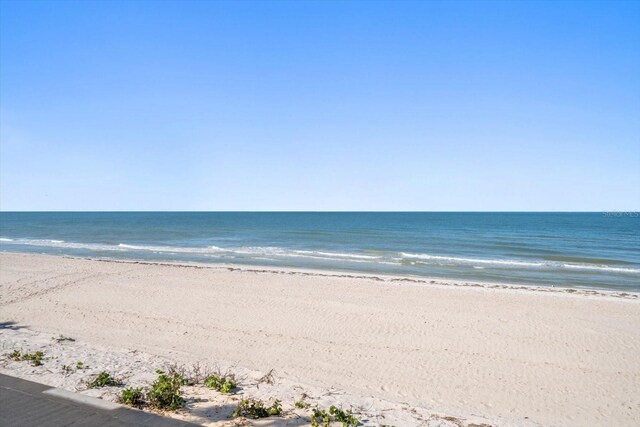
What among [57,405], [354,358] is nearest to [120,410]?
[57,405]

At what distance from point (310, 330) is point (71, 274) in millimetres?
14438

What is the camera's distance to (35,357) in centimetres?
664

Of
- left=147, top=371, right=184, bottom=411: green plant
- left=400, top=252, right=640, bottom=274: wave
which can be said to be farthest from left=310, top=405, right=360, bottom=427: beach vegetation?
left=400, top=252, right=640, bottom=274: wave

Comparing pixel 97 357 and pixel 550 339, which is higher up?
pixel 97 357

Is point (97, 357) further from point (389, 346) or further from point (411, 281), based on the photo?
point (411, 281)

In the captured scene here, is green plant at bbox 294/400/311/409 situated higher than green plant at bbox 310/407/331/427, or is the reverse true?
green plant at bbox 310/407/331/427

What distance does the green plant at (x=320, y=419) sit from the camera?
462 centimetres

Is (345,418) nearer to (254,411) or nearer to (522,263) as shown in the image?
(254,411)

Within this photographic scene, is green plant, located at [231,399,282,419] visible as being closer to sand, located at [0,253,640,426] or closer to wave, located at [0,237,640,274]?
sand, located at [0,253,640,426]

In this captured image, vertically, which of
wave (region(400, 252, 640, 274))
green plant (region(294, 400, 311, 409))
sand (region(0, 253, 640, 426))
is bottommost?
sand (region(0, 253, 640, 426))

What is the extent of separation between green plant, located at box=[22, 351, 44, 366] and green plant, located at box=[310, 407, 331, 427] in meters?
4.69

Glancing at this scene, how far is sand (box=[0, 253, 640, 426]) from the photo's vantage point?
22.8 feet

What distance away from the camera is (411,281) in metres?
20.2

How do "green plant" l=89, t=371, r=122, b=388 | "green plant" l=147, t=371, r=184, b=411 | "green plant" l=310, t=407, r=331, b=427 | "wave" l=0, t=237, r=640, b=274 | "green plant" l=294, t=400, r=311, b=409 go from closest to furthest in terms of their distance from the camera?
1. "green plant" l=310, t=407, r=331, b=427
2. "green plant" l=147, t=371, r=184, b=411
3. "green plant" l=294, t=400, r=311, b=409
4. "green plant" l=89, t=371, r=122, b=388
5. "wave" l=0, t=237, r=640, b=274
